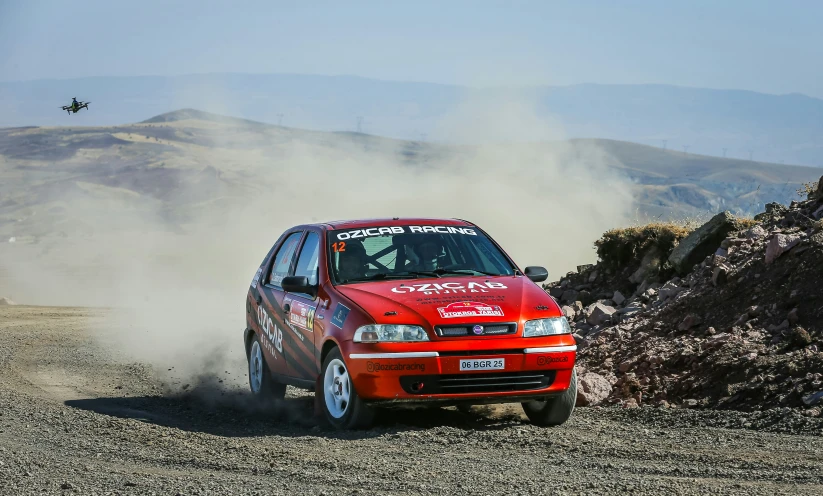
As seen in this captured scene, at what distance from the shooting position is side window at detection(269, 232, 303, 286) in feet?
32.1

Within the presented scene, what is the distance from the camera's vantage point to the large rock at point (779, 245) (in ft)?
36.5

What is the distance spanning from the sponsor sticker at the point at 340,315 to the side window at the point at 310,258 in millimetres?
760

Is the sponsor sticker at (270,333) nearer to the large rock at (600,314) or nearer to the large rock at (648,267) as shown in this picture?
the large rock at (600,314)

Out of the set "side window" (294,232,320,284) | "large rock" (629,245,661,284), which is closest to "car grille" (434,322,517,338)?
"side window" (294,232,320,284)

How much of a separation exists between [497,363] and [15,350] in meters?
9.62

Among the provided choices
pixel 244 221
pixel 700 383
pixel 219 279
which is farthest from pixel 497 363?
pixel 244 221

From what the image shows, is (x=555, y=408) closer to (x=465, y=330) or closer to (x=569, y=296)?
(x=465, y=330)

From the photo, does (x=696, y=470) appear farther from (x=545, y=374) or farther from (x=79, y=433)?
(x=79, y=433)

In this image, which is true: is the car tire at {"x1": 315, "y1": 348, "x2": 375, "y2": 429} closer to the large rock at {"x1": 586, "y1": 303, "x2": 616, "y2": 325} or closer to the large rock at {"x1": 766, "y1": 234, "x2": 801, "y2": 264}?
the large rock at {"x1": 766, "y1": 234, "x2": 801, "y2": 264}

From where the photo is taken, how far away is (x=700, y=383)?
9.79 m

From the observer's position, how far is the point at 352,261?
880 centimetres

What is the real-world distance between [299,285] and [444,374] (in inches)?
60.1

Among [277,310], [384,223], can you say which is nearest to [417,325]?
[384,223]

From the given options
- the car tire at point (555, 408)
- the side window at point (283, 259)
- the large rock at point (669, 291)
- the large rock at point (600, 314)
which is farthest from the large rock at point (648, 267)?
the car tire at point (555, 408)
